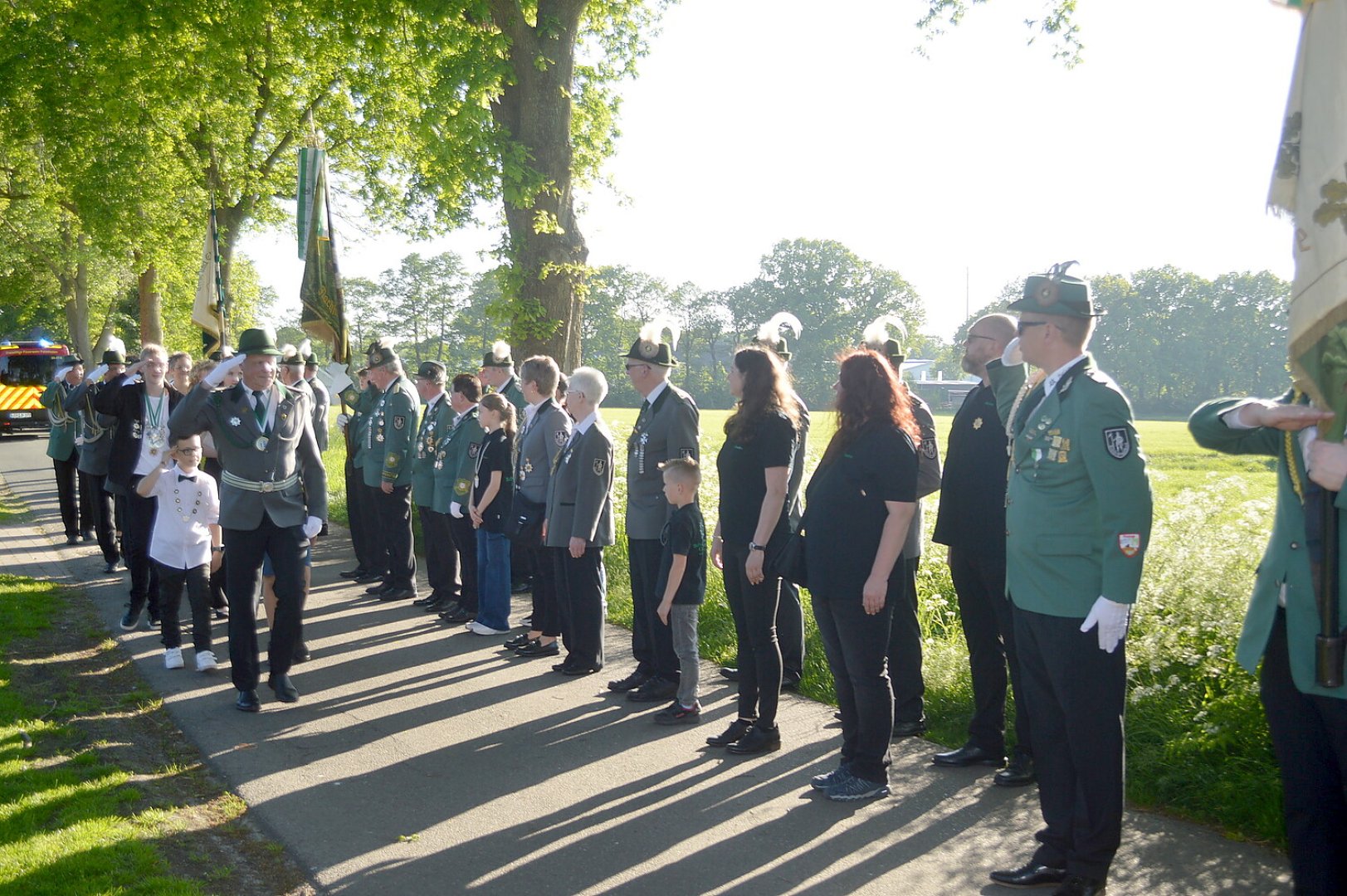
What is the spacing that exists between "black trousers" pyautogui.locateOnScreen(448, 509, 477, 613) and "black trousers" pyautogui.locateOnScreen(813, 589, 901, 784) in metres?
4.83

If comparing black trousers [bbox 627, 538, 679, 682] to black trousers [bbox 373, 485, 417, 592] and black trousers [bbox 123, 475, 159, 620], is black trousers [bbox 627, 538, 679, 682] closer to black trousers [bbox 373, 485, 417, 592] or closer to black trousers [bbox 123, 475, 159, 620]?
black trousers [bbox 373, 485, 417, 592]

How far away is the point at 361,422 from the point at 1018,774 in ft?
25.0

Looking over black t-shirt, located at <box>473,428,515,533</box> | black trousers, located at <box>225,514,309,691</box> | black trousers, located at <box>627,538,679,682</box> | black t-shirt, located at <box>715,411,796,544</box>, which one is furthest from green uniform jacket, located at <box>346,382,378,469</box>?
black t-shirt, located at <box>715,411,796,544</box>

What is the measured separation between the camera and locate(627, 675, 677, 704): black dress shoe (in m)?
6.99

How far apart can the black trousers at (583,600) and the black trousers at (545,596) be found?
0.43 metres

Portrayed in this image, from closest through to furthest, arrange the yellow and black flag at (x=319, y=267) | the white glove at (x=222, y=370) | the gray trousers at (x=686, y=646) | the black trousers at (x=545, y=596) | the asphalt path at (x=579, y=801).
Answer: the asphalt path at (x=579, y=801), the gray trousers at (x=686, y=646), the white glove at (x=222, y=370), the black trousers at (x=545, y=596), the yellow and black flag at (x=319, y=267)

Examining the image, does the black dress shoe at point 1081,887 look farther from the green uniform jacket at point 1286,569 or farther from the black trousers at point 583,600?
the black trousers at point 583,600

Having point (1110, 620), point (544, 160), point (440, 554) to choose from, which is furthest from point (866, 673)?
point (544, 160)

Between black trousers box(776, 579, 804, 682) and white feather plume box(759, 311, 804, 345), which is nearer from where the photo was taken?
white feather plume box(759, 311, 804, 345)

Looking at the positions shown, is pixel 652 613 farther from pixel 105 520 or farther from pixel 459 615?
pixel 105 520

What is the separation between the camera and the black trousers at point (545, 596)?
8.21m

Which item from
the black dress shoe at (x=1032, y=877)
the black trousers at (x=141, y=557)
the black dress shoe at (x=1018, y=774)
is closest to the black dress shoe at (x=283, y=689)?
the black trousers at (x=141, y=557)

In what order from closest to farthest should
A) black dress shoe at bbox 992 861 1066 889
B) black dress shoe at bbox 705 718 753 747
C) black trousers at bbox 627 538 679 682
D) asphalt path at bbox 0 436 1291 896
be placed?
black dress shoe at bbox 992 861 1066 889, asphalt path at bbox 0 436 1291 896, black dress shoe at bbox 705 718 753 747, black trousers at bbox 627 538 679 682

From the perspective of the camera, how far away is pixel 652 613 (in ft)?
23.3
